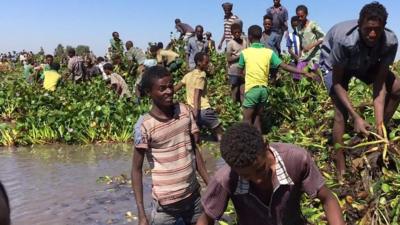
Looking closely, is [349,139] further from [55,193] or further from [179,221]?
[55,193]

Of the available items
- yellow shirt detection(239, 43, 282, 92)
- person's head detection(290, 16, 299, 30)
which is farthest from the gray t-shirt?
person's head detection(290, 16, 299, 30)

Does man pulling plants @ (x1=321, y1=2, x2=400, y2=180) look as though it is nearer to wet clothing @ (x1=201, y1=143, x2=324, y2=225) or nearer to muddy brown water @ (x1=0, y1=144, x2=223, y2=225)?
wet clothing @ (x1=201, y1=143, x2=324, y2=225)

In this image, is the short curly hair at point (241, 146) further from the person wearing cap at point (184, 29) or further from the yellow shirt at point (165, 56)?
the person wearing cap at point (184, 29)

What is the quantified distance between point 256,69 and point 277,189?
17.5 feet

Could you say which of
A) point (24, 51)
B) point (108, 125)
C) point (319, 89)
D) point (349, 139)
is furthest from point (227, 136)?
point (24, 51)

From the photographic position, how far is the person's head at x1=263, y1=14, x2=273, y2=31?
33.4ft

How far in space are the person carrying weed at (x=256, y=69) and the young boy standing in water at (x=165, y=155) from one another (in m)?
4.06

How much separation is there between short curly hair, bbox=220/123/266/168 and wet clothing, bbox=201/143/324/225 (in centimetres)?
24

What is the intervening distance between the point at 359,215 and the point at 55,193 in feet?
13.4

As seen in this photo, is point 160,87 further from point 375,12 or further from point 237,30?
point 237,30

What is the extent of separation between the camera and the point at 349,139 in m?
4.96

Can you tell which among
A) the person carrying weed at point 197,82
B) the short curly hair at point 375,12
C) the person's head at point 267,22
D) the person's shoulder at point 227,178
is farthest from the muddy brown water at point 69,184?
the person's shoulder at point 227,178

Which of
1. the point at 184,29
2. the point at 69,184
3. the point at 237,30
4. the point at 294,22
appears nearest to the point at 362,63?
the point at 69,184

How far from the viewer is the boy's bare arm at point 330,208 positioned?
2.66 meters
